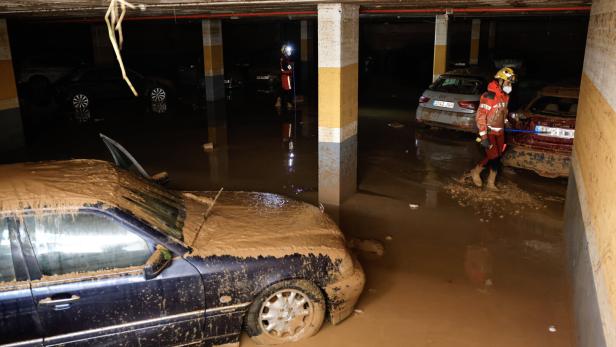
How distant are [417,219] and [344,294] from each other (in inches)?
122

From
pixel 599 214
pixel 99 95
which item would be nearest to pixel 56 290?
pixel 599 214

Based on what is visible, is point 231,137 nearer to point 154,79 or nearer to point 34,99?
point 154,79

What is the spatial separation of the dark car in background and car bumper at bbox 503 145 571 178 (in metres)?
11.9

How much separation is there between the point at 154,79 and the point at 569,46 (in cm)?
2063

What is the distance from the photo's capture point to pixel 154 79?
17.2 m

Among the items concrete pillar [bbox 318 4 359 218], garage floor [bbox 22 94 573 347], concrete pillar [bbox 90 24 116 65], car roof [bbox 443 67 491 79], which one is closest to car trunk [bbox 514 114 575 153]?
garage floor [bbox 22 94 573 347]

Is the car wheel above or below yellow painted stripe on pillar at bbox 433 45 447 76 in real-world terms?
below

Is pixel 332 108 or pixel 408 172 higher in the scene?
pixel 332 108

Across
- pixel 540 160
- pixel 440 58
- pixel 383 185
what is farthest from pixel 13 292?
pixel 440 58

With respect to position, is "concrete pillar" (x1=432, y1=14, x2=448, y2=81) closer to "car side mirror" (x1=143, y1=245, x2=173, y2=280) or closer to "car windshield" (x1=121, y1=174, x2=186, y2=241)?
"car windshield" (x1=121, y1=174, x2=186, y2=241)

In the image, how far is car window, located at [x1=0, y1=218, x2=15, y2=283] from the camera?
11.4ft

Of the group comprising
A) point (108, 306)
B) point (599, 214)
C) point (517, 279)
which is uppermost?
point (599, 214)

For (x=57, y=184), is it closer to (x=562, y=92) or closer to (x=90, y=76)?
(x=562, y=92)

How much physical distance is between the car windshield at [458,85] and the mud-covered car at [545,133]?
9.15ft
